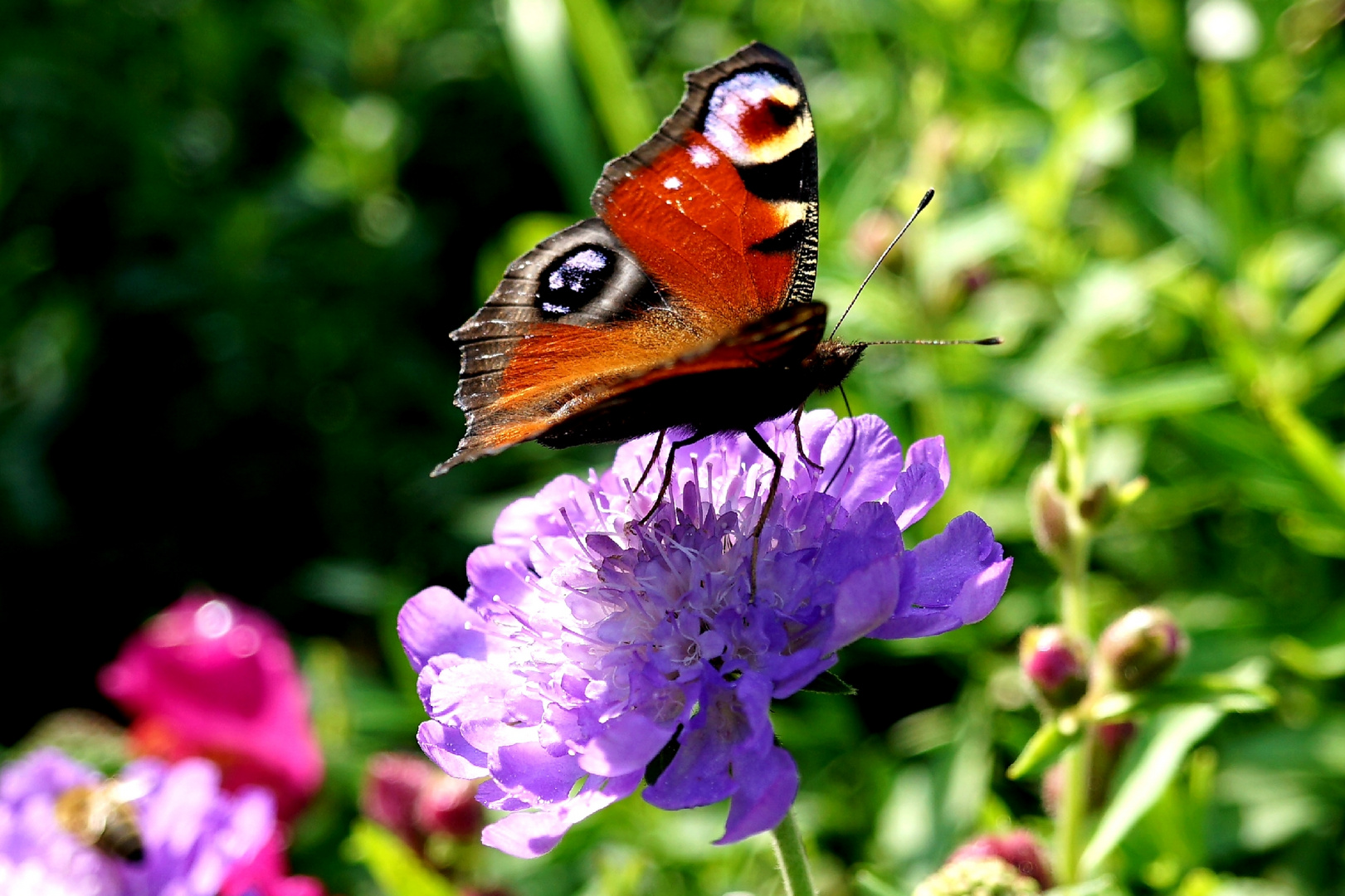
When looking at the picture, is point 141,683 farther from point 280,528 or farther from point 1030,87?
point 1030,87

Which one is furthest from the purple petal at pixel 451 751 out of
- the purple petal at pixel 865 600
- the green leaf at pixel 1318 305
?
the green leaf at pixel 1318 305

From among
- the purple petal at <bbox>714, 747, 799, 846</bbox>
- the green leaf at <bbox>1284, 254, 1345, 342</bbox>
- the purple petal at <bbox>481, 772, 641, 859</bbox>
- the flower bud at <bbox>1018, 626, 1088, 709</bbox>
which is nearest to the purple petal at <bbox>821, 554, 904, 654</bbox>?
the purple petal at <bbox>714, 747, 799, 846</bbox>

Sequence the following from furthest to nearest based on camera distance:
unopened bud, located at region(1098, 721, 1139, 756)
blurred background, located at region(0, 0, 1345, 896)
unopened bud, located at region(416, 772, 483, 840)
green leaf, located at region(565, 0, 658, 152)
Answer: green leaf, located at region(565, 0, 658, 152), blurred background, located at region(0, 0, 1345, 896), unopened bud, located at region(416, 772, 483, 840), unopened bud, located at region(1098, 721, 1139, 756)

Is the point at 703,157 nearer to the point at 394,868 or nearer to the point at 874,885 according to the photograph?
the point at 874,885

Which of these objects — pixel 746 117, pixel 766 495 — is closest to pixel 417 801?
pixel 766 495

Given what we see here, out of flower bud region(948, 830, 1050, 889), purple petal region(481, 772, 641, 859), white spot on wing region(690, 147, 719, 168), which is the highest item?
white spot on wing region(690, 147, 719, 168)

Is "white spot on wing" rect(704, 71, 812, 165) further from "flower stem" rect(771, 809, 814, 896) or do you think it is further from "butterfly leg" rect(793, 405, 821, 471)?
"flower stem" rect(771, 809, 814, 896)

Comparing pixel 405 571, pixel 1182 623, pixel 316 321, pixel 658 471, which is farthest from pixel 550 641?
pixel 316 321
